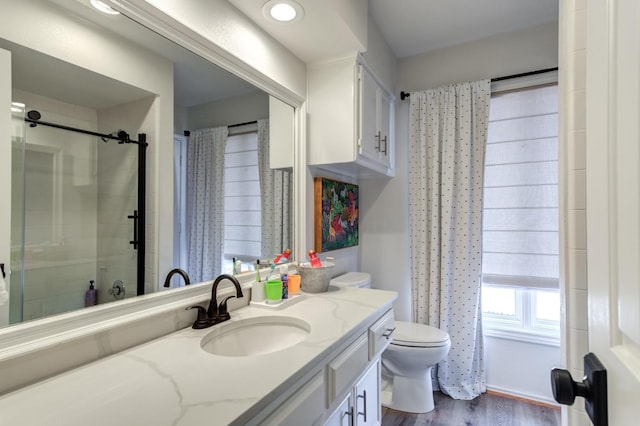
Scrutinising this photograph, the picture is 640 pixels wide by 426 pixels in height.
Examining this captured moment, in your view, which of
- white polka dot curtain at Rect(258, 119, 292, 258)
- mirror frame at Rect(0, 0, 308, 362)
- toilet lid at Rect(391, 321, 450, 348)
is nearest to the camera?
mirror frame at Rect(0, 0, 308, 362)

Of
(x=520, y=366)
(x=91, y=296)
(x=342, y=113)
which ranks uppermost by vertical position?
(x=342, y=113)

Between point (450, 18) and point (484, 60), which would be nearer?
point (450, 18)

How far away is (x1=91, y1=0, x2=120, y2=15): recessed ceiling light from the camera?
3.18 ft

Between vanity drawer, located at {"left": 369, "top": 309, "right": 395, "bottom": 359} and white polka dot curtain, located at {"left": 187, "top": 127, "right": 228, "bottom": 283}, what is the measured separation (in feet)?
2.41

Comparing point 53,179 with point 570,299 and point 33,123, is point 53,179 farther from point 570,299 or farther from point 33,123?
point 570,299

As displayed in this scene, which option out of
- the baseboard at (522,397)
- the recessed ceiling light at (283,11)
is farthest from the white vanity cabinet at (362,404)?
the recessed ceiling light at (283,11)

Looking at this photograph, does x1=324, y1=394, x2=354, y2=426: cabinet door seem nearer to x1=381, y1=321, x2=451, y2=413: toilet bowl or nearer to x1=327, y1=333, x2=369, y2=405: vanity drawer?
x1=327, y1=333, x2=369, y2=405: vanity drawer

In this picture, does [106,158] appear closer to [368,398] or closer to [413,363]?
[368,398]

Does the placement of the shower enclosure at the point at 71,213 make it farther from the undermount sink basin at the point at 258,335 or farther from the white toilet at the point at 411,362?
the white toilet at the point at 411,362

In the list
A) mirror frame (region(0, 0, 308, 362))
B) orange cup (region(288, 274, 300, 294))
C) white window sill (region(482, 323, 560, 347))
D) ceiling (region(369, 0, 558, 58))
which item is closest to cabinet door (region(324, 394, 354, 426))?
orange cup (region(288, 274, 300, 294))

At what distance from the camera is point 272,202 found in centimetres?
180

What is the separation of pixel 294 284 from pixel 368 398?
656 millimetres

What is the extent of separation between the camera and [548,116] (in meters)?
2.11

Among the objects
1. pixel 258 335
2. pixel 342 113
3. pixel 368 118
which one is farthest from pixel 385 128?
pixel 258 335
